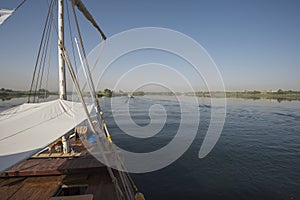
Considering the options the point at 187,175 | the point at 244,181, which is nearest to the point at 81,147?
the point at 187,175

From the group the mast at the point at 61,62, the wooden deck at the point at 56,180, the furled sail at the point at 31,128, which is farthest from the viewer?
the mast at the point at 61,62

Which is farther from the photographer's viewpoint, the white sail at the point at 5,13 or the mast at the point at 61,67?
the mast at the point at 61,67

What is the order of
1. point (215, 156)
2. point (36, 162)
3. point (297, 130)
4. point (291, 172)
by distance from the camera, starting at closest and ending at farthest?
point (36, 162) → point (291, 172) → point (215, 156) → point (297, 130)

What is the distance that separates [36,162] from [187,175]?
22.2ft

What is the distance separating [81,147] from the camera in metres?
7.45

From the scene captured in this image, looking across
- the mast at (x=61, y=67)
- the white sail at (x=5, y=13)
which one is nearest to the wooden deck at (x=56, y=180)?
the mast at (x=61, y=67)

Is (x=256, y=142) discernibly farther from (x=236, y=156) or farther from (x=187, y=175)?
(x=187, y=175)

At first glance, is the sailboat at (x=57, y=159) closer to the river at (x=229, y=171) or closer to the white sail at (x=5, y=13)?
the white sail at (x=5, y=13)

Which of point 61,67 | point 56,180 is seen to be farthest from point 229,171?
point 61,67

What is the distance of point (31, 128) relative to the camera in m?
3.54

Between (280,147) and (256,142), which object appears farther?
(256,142)

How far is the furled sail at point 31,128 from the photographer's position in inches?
93.7

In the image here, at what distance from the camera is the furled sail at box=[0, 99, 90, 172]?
7.80ft

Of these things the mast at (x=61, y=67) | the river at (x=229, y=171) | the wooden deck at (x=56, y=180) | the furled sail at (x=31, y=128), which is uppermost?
the mast at (x=61, y=67)
